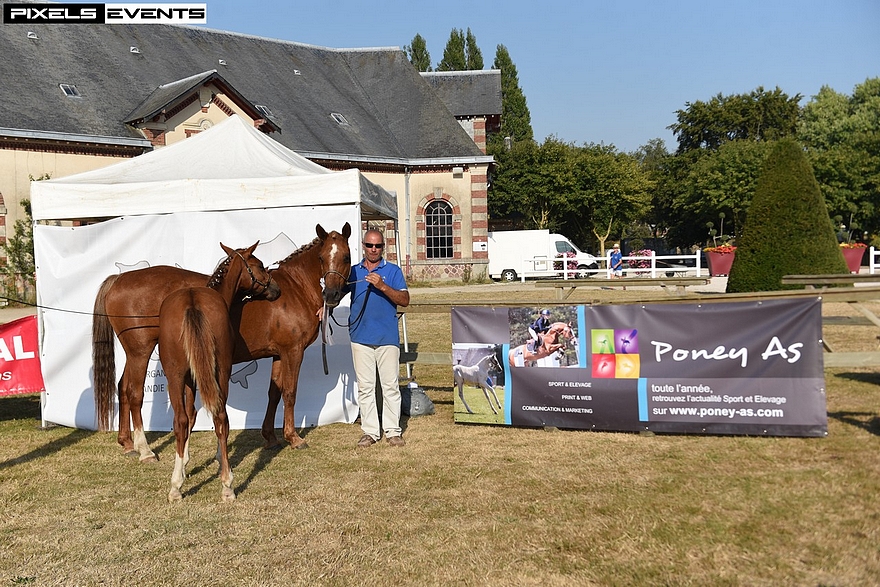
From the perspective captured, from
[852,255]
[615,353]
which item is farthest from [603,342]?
[852,255]

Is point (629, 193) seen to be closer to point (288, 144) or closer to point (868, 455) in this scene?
point (288, 144)

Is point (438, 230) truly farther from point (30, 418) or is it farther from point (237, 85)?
point (30, 418)

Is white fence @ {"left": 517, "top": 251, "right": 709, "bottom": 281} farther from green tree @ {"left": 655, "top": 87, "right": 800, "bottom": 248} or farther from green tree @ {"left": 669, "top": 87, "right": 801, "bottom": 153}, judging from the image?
green tree @ {"left": 669, "top": 87, "right": 801, "bottom": 153}

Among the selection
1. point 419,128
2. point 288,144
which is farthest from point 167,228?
point 419,128

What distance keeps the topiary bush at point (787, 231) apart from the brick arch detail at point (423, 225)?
1814 cm

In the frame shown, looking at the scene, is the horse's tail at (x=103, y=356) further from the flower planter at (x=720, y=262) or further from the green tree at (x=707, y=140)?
the green tree at (x=707, y=140)

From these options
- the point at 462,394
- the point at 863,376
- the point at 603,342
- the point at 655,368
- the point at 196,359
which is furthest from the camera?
the point at 863,376

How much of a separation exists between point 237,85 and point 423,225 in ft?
32.3

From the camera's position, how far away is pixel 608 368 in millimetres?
6797

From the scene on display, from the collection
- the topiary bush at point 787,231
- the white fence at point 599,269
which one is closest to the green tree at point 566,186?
the white fence at point 599,269

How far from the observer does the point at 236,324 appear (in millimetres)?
6832

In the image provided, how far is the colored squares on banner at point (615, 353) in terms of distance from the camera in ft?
22.0

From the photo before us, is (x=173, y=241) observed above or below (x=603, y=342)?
above

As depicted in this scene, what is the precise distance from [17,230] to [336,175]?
2032 cm
